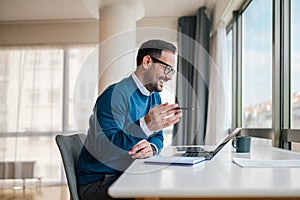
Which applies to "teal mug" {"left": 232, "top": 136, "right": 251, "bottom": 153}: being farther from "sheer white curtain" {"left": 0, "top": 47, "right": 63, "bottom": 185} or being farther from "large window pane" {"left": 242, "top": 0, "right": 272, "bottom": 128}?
"sheer white curtain" {"left": 0, "top": 47, "right": 63, "bottom": 185}

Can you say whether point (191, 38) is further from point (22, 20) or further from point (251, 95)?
point (22, 20)

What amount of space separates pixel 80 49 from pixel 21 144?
162 cm

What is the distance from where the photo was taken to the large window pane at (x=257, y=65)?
119 inches

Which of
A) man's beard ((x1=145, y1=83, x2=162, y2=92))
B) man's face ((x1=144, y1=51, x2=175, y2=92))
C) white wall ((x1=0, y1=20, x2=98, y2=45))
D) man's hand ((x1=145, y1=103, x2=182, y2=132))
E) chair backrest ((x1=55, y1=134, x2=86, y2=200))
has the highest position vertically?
white wall ((x1=0, y1=20, x2=98, y2=45))

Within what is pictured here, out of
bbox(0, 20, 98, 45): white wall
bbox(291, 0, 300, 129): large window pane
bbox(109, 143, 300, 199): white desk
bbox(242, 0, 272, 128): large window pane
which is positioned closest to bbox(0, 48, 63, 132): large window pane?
bbox(0, 20, 98, 45): white wall

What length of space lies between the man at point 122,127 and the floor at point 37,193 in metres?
2.93

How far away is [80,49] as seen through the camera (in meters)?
5.46

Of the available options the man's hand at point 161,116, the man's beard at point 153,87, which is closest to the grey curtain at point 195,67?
the man's beard at point 153,87

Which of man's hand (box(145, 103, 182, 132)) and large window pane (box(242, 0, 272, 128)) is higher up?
large window pane (box(242, 0, 272, 128))

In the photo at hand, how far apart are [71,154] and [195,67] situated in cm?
334

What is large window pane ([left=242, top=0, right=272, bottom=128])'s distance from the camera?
3020 mm

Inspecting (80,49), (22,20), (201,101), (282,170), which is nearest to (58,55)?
(80,49)

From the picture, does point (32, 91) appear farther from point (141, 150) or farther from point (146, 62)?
point (141, 150)

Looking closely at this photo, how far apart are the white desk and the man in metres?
0.25
